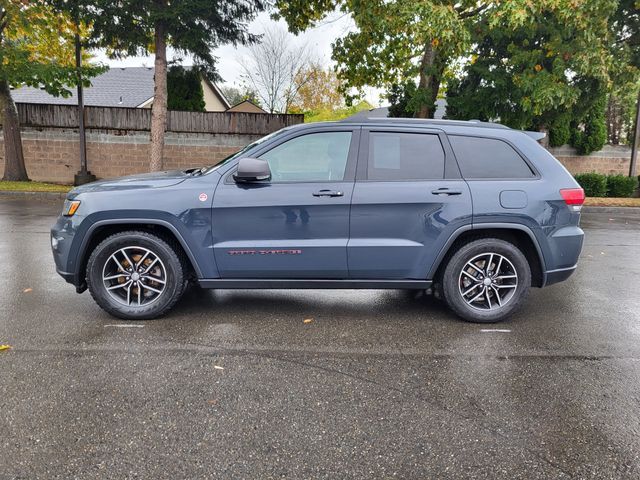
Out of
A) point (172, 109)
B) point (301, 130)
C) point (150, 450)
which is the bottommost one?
point (150, 450)

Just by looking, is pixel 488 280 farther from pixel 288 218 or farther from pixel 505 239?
pixel 288 218

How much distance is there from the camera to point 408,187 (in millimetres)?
4324

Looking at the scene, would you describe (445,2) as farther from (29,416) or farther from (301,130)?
(29,416)

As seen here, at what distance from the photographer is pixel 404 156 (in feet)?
14.6

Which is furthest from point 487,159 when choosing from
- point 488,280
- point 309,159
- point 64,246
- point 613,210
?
point 613,210

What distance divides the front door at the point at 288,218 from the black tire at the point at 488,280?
1008 mm

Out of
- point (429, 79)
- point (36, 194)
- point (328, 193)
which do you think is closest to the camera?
point (328, 193)

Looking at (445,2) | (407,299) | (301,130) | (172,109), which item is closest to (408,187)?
(301,130)

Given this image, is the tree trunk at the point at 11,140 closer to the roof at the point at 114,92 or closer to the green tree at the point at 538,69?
the roof at the point at 114,92

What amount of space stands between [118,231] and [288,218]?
62.9 inches

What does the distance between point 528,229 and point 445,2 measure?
8.80 meters

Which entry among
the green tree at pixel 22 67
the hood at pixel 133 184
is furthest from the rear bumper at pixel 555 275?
the green tree at pixel 22 67

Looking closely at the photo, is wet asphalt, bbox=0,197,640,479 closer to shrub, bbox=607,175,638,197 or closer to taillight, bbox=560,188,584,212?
taillight, bbox=560,188,584,212

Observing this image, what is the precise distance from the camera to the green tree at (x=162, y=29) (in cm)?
1398
